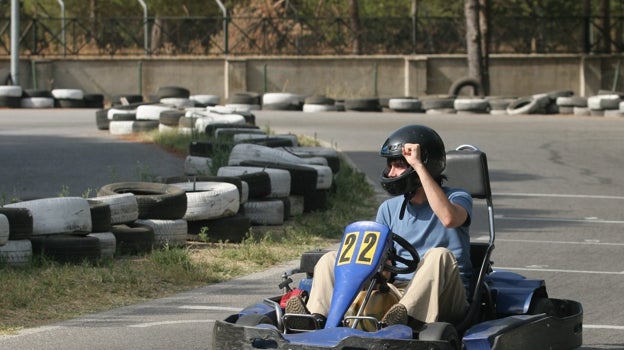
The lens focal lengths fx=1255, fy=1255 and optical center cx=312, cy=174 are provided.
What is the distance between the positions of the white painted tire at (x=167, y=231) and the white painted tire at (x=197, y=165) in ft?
12.5

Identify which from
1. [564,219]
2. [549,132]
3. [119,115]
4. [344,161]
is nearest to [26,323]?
[564,219]

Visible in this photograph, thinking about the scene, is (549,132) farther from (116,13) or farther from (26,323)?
(116,13)

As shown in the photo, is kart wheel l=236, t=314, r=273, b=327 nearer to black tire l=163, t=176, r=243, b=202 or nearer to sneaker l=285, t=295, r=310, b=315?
sneaker l=285, t=295, r=310, b=315

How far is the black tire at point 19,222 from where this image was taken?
852 centimetres

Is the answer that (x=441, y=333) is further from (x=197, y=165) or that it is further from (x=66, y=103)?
(x=66, y=103)

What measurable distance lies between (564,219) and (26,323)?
22.1 feet

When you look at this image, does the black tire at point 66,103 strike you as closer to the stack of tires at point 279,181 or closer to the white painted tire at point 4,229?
the stack of tires at point 279,181

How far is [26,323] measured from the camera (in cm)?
723

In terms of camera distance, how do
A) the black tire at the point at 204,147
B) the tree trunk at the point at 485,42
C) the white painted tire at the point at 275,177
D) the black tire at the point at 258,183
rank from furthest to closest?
the tree trunk at the point at 485,42, the black tire at the point at 204,147, the white painted tire at the point at 275,177, the black tire at the point at 258,183

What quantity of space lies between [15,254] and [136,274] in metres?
0.83

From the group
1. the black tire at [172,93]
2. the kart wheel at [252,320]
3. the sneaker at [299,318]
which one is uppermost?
the black tire at [172,93]

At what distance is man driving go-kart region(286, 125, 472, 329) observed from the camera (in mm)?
5605

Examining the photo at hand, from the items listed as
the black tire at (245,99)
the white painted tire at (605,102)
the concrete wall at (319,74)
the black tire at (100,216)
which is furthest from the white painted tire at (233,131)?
the concrete wall at (319,74)

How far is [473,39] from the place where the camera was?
3419 cm
